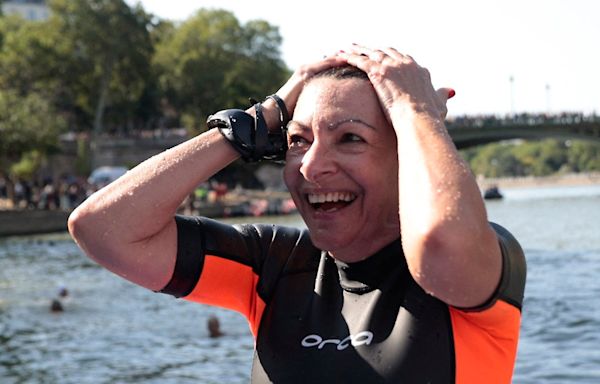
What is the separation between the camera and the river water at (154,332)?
1313 centimetres

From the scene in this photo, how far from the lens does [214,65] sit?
86.4m

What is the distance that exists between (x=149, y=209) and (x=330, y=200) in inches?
19.9

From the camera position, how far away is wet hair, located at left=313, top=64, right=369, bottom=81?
8.59 feet

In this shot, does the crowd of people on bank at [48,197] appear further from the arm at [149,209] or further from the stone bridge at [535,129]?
the arm at [149,209]

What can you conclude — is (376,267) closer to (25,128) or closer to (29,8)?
(25,128)

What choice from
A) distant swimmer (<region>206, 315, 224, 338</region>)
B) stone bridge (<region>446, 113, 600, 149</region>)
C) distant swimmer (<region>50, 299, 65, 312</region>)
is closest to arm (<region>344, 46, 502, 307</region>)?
distant swimmer (<region>206, 315, 224, 338</region>)

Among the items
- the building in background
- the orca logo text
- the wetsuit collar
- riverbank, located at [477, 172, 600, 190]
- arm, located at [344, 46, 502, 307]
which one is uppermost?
the building in background

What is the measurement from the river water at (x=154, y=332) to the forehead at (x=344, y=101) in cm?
965

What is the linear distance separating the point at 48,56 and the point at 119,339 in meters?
62.7

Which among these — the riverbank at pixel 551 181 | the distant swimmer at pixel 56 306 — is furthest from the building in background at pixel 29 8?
the distant swimmer at pixel 56 306

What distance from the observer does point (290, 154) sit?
2.69 m

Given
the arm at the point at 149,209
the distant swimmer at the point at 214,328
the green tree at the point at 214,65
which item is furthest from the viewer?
the green tree at the point at 214,65

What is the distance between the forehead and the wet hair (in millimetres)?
13

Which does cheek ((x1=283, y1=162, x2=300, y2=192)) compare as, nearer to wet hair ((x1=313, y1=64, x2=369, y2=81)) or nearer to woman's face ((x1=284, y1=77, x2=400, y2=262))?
woman's face ((x1=284, y1=77, x2=400, y2=262))
